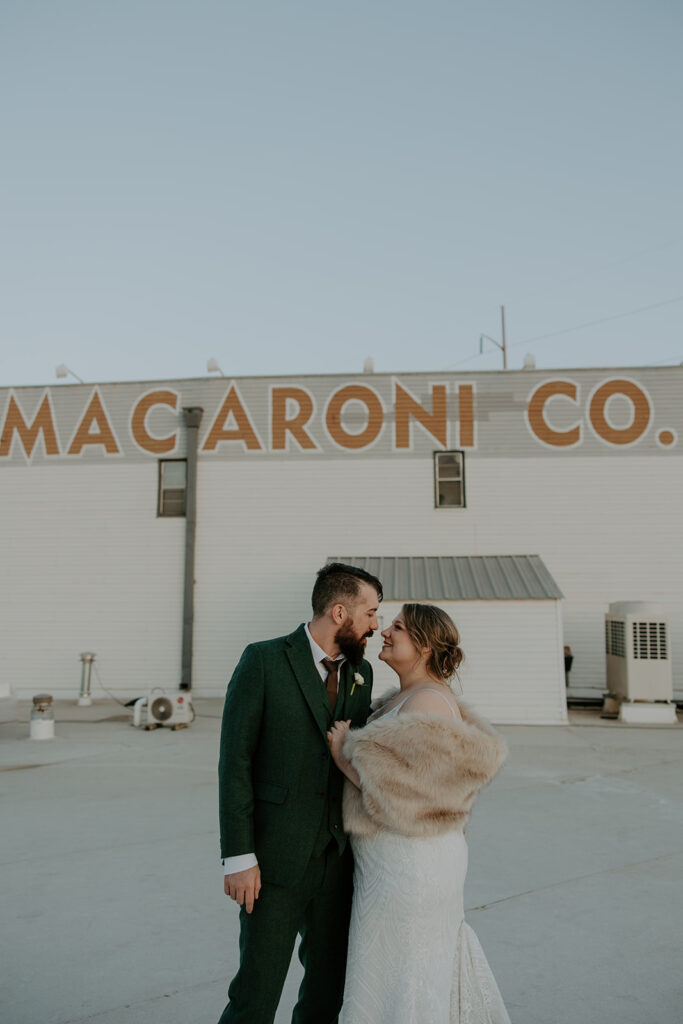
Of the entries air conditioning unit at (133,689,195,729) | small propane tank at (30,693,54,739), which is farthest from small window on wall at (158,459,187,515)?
small propane tank at (30,693,54,739)

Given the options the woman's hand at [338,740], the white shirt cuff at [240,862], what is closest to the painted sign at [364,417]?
the woman's hand at [338,740]

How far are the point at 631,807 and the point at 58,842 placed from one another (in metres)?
5.35

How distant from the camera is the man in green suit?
9.15ft

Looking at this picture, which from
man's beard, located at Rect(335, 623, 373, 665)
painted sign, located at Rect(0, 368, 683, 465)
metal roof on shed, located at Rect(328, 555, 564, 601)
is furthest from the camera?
painted sign, located at Rect(0, 368, 683, 465)

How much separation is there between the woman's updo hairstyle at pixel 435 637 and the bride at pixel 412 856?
0.13 meters

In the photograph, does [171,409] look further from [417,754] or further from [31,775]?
[417,754]

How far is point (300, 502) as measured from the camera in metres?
17.2

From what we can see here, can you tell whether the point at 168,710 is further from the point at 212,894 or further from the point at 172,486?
the point at 212,894

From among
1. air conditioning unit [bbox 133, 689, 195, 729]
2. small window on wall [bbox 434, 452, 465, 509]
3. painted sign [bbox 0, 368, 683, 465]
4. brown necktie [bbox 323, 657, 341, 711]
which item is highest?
painted sign [bbox 0, 368, 683, 465]

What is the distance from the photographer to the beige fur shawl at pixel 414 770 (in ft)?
9.07

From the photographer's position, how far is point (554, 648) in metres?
14.1

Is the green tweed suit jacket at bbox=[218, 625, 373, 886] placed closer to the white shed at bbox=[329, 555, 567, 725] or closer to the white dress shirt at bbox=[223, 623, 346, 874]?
the white dress shirt at bbox=[223, 623, 346, 874]

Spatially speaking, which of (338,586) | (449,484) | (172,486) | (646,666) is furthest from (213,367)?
(338,586)

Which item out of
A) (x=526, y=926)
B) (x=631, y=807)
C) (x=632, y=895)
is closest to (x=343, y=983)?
(x=526, y=926)
